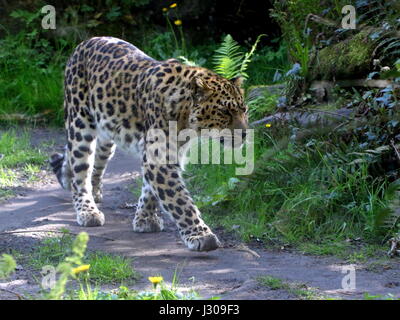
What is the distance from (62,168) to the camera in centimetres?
768

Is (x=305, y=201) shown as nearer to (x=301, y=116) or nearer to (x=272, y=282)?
(x=301, y=116)

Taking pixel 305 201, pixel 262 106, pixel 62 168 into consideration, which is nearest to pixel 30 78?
pixel 62 168

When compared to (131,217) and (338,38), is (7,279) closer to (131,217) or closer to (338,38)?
(131,217)

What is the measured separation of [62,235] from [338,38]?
3.81m

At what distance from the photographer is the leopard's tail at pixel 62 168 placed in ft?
25.0

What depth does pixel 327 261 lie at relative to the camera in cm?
611

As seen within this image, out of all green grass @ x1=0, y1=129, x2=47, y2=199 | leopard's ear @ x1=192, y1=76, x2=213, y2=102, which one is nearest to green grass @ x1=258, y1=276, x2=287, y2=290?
leopard's ear @ x1=192, y1=76, x2=213, y2=102

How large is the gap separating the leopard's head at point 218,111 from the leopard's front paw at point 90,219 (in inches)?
54.9

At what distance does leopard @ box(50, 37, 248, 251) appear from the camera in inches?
248

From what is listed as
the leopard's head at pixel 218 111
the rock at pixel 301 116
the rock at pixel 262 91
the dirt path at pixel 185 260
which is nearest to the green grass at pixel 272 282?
the dirt path at pixel 185 260

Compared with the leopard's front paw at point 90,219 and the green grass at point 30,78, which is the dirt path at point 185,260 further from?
the green grass at point 30,78

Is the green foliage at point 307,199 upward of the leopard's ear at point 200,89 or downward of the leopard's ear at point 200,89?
downward

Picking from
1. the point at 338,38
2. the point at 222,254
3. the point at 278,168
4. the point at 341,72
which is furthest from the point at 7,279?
the point at 338,38

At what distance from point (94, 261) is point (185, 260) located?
2.49ft
